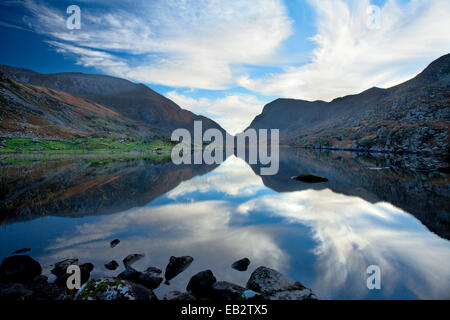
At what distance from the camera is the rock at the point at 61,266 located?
8.44 m

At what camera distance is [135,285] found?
6906 millimetres

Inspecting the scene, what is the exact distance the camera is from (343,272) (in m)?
8.74

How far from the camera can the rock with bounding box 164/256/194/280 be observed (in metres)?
8.38

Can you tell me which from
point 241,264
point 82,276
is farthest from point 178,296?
point 82,276

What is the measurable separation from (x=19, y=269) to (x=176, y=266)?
603cm

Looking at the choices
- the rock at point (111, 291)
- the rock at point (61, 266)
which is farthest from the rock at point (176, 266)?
the rock at point (61, 266)

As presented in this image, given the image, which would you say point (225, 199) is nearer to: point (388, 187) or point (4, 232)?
point (4, 232)

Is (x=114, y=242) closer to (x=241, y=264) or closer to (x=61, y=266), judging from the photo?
(x=61, y=266)

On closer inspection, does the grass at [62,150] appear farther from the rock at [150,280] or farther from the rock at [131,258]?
the rock at [150,280]

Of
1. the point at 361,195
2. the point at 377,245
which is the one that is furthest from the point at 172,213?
the point at 361,195

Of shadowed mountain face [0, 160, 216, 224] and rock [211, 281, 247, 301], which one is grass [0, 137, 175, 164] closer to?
shadowed mountain face [0, 160, 216, 224]

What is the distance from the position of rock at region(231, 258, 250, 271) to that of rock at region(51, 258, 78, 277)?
691 cm

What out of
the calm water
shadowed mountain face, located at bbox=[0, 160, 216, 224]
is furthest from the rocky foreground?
shadowed mountain face, located at bbox=[0, 160, 216, 224]

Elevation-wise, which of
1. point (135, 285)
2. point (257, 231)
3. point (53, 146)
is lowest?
point (257, 231)
